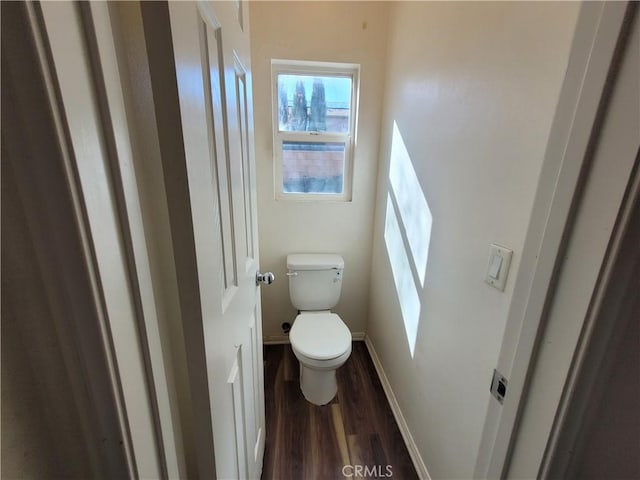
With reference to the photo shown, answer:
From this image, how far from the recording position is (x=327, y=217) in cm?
204

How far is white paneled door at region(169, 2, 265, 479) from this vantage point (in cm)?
48

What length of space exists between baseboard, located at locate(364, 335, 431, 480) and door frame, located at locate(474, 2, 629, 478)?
869 mm

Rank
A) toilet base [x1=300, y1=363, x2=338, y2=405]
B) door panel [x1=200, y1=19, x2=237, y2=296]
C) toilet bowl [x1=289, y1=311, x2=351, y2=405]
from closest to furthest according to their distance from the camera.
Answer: door panel [x1=200, y1=19, x2=237, y2=296] → toilet bowl [x1=289, y1=311, x2=351, y2=405] → toilet base [x1=300, y1=363, x2=338, y2=405]

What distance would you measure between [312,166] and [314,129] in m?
0.25

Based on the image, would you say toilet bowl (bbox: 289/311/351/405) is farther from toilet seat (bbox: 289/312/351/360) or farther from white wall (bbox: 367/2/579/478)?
white wall (bbox: 367/2/579/478)

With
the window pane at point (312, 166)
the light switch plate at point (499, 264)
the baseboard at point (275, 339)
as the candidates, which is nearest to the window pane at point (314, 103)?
the window pane at point (312, 166)

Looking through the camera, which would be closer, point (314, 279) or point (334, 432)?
point (334, 432)

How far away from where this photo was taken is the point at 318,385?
1710 mm

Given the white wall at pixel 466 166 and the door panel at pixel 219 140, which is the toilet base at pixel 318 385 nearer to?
the white wall at pixel 466 166

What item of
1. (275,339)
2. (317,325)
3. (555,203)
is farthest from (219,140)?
(275,339)

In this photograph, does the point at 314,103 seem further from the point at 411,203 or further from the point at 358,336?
the point at 358,336

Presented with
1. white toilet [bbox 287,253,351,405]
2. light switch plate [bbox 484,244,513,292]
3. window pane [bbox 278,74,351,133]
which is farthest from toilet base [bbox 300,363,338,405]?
window pane [bbox 278,74,351,133]

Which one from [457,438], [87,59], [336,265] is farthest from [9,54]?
[336,265]

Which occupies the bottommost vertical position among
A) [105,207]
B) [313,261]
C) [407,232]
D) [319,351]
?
[319,351]
